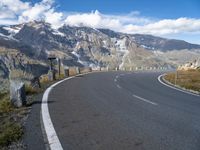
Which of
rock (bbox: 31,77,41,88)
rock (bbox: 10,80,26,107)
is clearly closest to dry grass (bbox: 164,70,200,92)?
rock (bbox: 31,77,41,88)

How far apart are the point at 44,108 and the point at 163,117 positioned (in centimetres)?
413

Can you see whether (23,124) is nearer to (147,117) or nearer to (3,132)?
(3,132)

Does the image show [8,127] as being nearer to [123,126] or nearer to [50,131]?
[50,131]

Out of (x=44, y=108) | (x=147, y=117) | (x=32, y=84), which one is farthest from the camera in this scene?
(x=32, y=84)

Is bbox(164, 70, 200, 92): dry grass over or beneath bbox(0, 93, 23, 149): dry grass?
beneath

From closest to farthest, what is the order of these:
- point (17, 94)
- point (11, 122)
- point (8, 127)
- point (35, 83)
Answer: point (8, 127)
point (11, 122)
point (17, 94)
point (35, 83)

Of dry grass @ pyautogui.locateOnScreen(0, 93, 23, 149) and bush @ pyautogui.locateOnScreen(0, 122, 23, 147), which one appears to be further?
dry grass @ pyautogui.locateOnScreen(0, 93, 23, 149)

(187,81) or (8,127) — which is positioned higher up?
(8,127)

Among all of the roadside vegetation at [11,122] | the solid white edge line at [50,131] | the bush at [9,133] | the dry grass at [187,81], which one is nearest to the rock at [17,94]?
the roadside vegetation at [11,122]

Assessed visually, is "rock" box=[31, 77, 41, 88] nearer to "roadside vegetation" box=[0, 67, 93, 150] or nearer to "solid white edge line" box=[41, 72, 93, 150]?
"roadside vegetation" box=[0, 67, 93, 150]

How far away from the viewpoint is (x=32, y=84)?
60.4 ft

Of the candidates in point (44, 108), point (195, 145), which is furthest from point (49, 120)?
point (195, 145)

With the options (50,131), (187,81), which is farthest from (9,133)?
(187,81)

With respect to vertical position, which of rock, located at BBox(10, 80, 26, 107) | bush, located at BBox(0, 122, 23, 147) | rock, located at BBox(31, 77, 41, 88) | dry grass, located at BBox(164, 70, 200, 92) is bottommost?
dry grass, located at BBox(164, 70, 200, 92)
